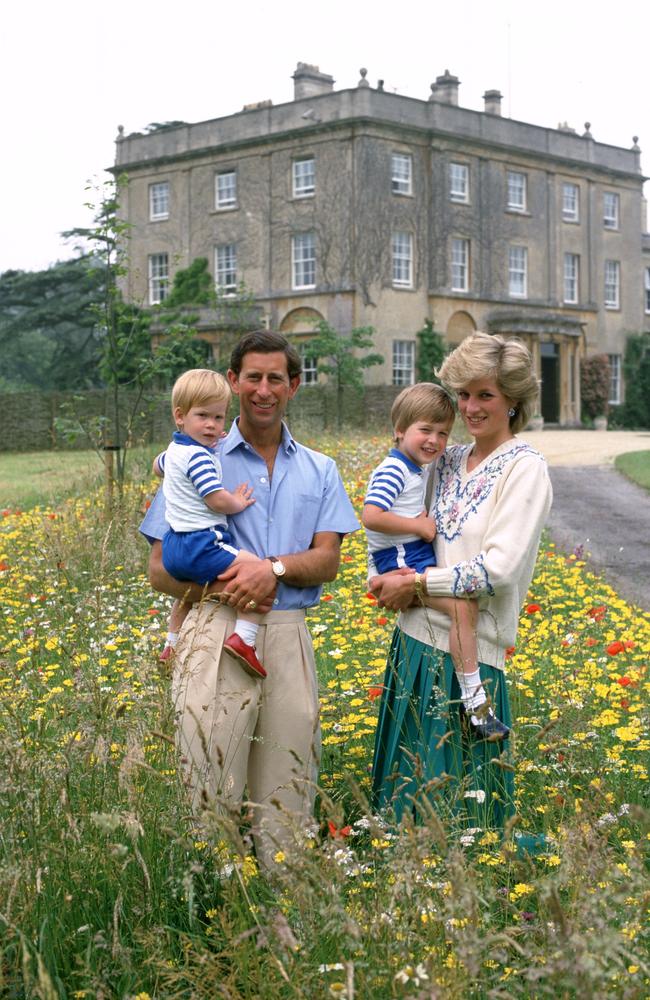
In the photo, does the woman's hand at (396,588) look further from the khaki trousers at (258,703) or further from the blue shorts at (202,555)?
the blue shorts at (202,555)

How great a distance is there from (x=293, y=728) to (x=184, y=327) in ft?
26.3

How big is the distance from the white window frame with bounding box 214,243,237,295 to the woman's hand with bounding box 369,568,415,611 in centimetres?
3643

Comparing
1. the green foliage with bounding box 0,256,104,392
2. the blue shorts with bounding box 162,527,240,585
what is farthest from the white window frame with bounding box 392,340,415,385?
the blue shorts with bounding box 162,527,240,585

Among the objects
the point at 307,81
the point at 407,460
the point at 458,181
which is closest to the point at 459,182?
the point at 458,181

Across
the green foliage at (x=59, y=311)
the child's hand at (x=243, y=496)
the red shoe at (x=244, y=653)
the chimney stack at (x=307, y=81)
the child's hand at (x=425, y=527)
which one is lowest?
the red shoe at (x=244, y=653)

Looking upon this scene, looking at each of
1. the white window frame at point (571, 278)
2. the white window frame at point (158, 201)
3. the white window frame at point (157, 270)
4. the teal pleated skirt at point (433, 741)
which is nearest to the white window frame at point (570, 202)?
the white window frame at point (571, 278)

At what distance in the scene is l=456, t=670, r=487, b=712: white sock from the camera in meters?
3.60

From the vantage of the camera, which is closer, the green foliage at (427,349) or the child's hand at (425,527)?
→ the child's hand at (425,527)

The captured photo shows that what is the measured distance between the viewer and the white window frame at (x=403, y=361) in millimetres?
37875

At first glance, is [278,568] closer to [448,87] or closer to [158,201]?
[158,201]

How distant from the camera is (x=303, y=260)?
1502 inches

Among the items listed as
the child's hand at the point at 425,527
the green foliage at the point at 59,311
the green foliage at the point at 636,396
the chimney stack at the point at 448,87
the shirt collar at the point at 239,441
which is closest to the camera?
the child's hand at the point at 425,527

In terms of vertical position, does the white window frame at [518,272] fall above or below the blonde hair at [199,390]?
above

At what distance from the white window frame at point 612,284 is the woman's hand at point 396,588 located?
145 feet
